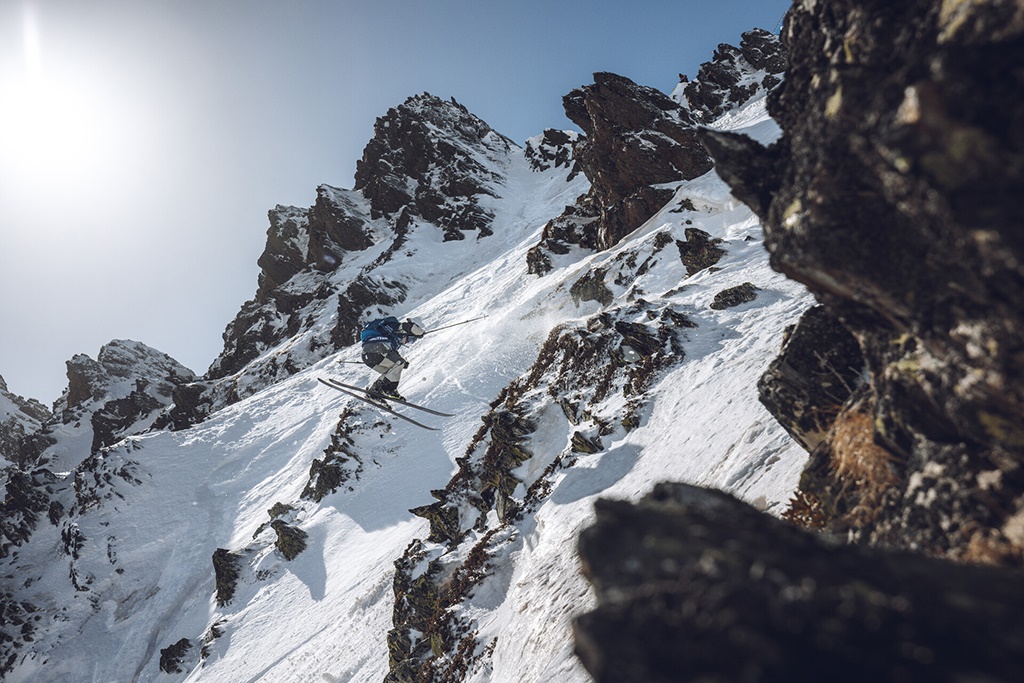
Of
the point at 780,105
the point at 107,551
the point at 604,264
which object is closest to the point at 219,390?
the point at 107,551

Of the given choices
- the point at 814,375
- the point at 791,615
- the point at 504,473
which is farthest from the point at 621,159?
the point at 791,615

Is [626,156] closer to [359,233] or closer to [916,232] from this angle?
[916,232]

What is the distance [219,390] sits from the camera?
66.2m

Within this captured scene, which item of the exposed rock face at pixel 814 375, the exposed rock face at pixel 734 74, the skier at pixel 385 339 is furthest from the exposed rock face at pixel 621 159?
the exposed rock face at pixel 814 375

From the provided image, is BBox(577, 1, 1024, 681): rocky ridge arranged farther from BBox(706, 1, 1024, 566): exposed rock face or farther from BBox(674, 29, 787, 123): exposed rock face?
BBox(674, 29, 787, 123): exposed rock face

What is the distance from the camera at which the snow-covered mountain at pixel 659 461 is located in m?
2.07

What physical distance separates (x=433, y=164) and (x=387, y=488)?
80.9m

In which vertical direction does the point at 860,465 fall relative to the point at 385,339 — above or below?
below

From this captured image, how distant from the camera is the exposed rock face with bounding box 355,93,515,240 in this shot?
78.4 metres

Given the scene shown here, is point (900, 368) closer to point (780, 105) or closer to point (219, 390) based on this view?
point (780, 105)

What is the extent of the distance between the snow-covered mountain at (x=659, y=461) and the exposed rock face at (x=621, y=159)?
252mm

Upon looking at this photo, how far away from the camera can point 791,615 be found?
6.17 feet

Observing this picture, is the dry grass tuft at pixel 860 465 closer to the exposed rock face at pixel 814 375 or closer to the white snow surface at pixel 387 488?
the exposed rock face at pixel 814 375

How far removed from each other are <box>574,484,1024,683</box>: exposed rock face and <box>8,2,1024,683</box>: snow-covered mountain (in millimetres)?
10
